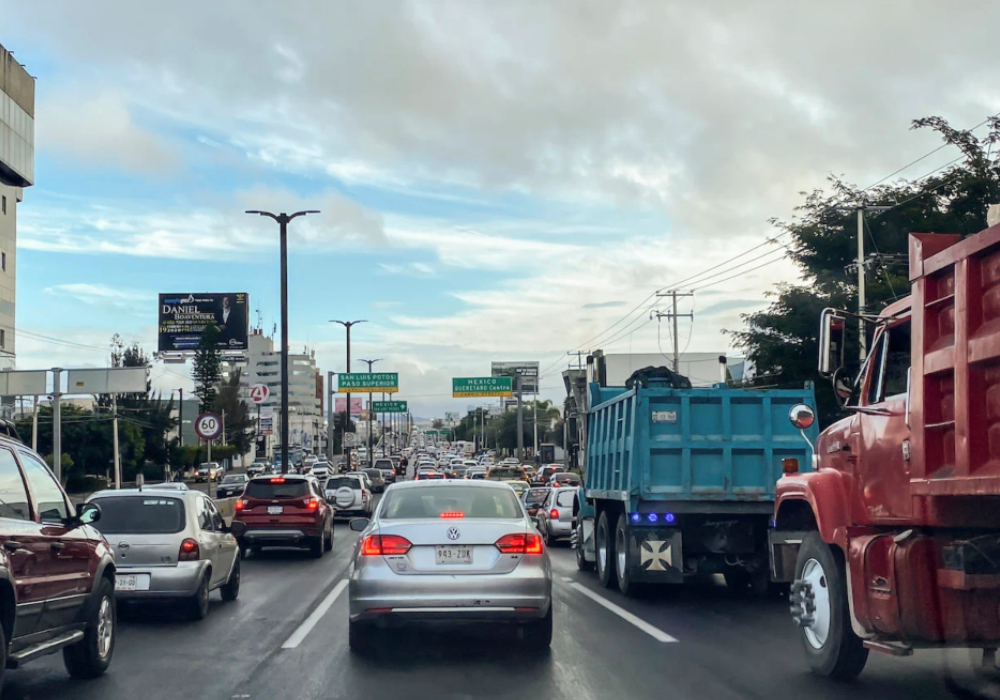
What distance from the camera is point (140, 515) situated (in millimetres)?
12062

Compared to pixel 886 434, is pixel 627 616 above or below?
below

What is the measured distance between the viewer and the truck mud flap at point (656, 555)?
13.4 meters

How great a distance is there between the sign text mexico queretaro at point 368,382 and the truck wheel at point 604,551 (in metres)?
49.6

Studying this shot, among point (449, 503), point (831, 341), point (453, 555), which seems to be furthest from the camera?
point (449, 503)

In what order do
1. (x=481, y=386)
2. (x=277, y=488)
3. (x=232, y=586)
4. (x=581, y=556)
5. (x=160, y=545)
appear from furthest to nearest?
(x=481, y=386) → (x=277, y=488) → (x=581, y=556) → (x=232, y=586) → (x=160, y=545)

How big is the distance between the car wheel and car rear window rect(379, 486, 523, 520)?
4.58m

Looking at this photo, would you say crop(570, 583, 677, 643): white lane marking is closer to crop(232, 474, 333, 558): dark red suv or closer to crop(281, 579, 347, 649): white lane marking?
crop(281, 579, 347, 649): white lane marking

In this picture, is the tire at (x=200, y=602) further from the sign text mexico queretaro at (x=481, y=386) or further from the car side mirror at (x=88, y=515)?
the sign text mexico queretaro at (x=481, y=386)

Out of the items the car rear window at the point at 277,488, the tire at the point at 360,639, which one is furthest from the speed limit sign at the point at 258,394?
the tire at the point at 360,639

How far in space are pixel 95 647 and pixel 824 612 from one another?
5.77m

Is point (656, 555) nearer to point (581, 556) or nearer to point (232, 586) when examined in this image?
point (581, 556)

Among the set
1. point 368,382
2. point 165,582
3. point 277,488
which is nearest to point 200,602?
point 165,582

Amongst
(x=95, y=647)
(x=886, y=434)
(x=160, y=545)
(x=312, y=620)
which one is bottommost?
(x=312, y=620)

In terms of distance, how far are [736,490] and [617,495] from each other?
1.71 m
